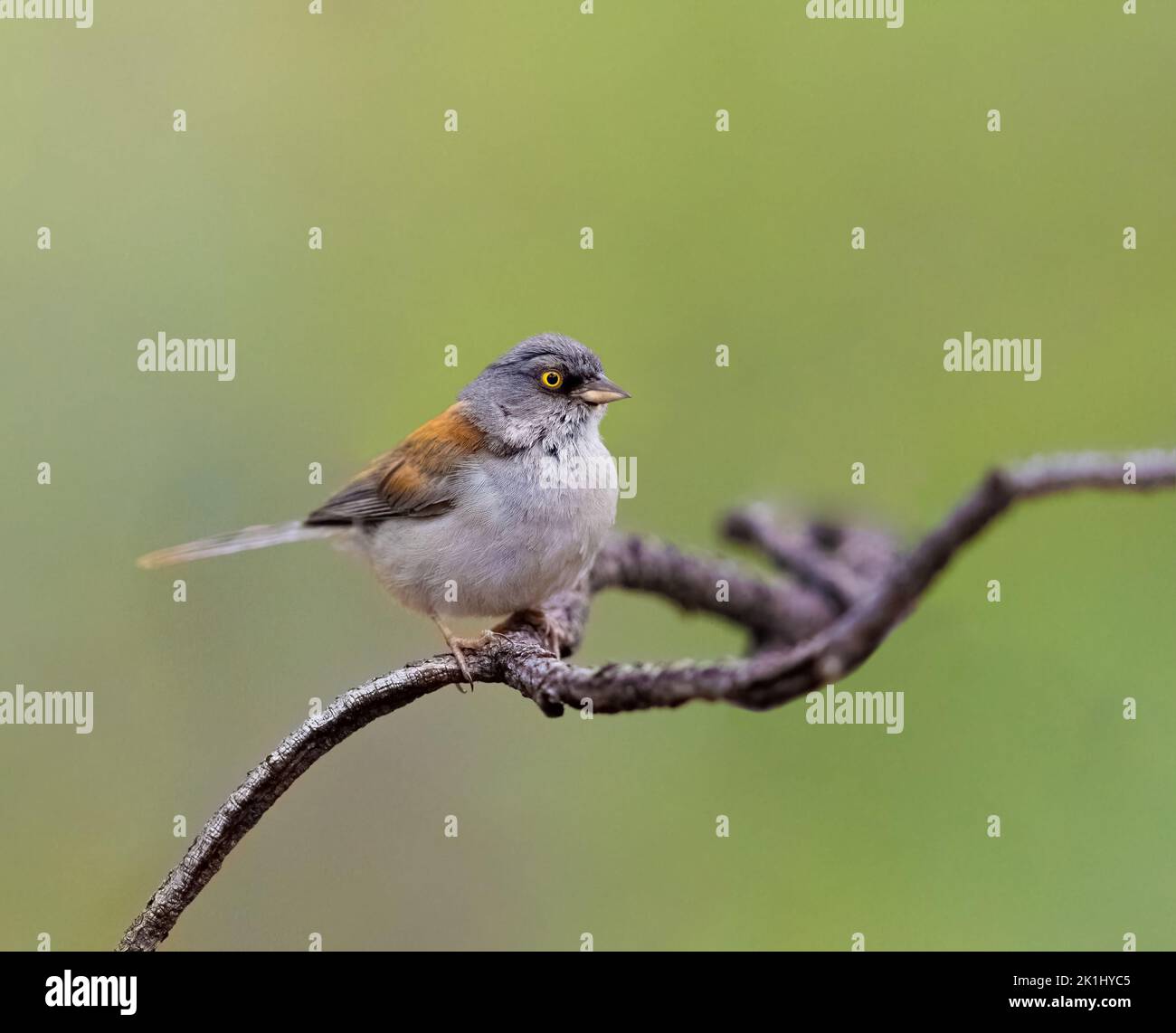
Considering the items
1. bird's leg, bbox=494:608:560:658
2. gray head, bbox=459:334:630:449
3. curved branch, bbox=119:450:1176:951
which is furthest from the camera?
gray head, bbox=459:334:630:449

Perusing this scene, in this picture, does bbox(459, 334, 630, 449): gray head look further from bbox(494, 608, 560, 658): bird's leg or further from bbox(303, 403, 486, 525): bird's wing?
bbox(494, 608, 560, 658): bird's leg

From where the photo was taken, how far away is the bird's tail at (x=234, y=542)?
5156 millimetres

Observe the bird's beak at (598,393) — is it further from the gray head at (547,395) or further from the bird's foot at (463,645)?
the bird's foot at (463,645)

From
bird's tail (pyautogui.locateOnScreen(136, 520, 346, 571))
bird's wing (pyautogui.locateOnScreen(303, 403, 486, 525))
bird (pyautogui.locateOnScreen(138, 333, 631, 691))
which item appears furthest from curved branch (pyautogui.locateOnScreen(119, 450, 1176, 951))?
bird's tail (pyautogui.locateOnScreen(136, 520, 346, 571))

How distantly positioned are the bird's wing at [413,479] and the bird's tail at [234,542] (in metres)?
0.06

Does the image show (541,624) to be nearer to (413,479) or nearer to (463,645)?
(463,645)

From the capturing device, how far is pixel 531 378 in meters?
4.64

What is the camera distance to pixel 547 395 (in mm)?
4609

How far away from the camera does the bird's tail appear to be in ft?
16.9

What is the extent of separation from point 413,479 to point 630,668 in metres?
2.70

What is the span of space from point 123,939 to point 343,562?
3812mm

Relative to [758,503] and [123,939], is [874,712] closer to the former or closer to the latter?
[758,503]

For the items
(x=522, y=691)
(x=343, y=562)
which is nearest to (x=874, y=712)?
(x=522, y=691)

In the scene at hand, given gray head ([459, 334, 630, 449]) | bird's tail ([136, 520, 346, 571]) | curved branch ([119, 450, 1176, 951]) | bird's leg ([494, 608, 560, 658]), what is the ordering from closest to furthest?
A: curved branch ([119, 450, 1176, 951])
bird's leg ([494, 608, 560, 658])
gray head ([459, 334, 630, 449])
bird's tail ([136, 520, 346, 571])
